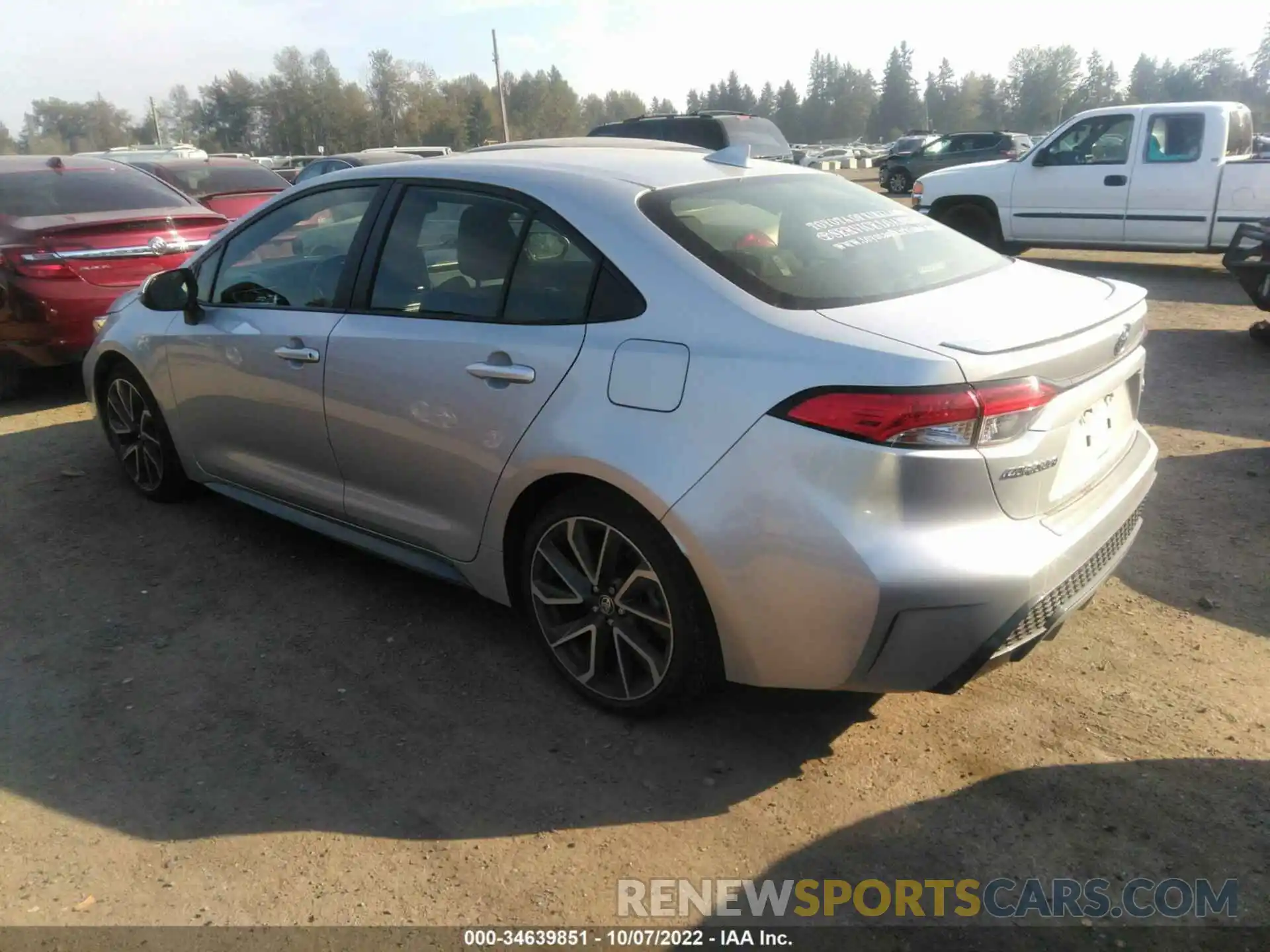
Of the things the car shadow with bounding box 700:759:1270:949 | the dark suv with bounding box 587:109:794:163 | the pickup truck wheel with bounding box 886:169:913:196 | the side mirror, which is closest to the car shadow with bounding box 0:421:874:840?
the car shadow with bounding box 700:759:1270:949

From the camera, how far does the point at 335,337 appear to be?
3.58 meters

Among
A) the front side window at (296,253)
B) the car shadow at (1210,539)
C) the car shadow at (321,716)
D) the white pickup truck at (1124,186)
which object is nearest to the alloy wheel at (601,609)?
the car shadow at (321,716)

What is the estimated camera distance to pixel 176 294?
4.21 metres

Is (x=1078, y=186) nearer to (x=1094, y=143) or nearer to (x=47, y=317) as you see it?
(x=1094, y=143)

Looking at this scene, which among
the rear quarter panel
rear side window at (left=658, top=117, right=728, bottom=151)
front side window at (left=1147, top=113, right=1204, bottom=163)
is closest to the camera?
the rear quarter panel

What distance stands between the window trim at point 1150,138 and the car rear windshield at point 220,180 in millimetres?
9493

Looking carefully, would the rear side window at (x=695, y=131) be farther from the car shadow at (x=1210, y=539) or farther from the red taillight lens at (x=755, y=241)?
the red taillight lens at (x=755, y=241)

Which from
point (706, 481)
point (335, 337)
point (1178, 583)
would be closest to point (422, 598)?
point (335, 337)

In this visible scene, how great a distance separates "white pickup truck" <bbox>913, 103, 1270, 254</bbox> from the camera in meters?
10.4

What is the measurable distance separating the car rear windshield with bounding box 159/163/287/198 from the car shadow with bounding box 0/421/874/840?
26.3 ft

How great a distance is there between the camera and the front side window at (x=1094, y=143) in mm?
10953

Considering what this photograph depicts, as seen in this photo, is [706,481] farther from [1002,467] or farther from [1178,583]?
[1178,583]

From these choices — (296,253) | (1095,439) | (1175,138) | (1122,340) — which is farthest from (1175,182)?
(296,253)

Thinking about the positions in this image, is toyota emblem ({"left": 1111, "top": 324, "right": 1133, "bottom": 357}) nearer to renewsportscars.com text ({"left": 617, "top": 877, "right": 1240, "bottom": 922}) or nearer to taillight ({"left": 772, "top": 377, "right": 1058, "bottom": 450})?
taillight ({"left": 772, "top": 377, "right": 1058, "bottom": 450})
